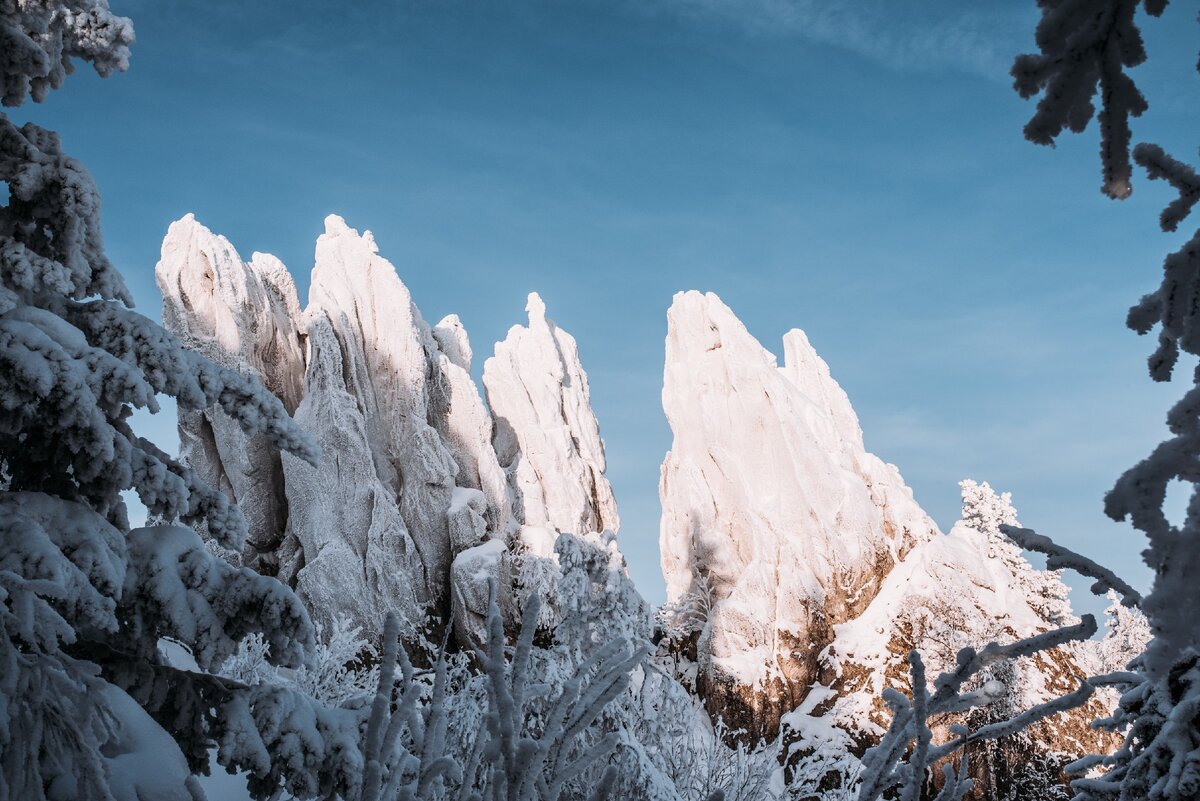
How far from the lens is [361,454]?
2820 cm

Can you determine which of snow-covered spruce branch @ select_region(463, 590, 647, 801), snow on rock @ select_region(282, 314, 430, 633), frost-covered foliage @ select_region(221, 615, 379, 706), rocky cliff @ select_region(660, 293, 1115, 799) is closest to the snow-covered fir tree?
snow-covered spruce branch @ select_region(463, 590, 647, 801)

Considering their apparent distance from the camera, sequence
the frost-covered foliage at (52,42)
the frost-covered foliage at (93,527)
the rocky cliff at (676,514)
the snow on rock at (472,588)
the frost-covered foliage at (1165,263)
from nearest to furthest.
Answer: the frost-covered foliage at (1165,263) → the frost-covered foliage at (93,527) → the frost-covered foliage at (52,42) → the rocky cliff at (676,514) → the snow on rock at (472,588)

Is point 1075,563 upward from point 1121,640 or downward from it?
downward

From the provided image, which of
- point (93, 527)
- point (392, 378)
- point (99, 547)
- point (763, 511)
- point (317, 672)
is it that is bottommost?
point (99, 547)

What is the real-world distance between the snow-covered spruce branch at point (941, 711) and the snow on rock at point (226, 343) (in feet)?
92.9

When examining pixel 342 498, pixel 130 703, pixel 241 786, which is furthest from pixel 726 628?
pixel 130 703

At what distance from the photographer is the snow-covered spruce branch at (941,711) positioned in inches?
69.4

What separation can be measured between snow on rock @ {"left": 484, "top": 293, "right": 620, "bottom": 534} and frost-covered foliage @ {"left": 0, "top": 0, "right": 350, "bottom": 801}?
27.6 metres

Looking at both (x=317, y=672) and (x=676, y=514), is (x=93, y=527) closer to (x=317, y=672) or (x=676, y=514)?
(x=317, y=672)

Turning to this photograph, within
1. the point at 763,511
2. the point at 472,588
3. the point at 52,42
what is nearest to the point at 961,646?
the point at 763,511

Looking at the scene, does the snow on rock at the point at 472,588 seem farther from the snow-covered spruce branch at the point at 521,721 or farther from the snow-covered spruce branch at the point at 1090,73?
the snow-covered spruce branch at the point at 1090,73

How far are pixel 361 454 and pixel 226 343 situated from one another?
583 cm

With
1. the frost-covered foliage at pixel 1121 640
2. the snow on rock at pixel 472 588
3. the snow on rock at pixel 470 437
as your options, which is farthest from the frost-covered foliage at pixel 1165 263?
the frost-covered foliage at pixel 1121 640

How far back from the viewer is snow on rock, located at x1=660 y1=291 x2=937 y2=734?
2758 cm
